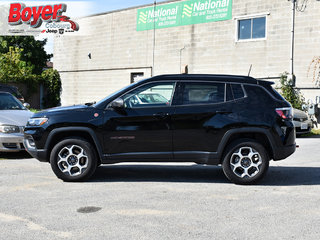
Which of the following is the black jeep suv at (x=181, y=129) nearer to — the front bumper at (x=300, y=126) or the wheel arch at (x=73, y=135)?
the wheel arch at (x=73, y=135)

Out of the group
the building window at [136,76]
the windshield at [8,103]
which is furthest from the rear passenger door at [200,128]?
the building window at [136,76]

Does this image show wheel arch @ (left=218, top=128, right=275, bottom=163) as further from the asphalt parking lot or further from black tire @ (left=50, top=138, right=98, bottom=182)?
black tire @ (left=50, top=138, right=98, bottom=182)

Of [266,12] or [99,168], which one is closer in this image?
[99,168]

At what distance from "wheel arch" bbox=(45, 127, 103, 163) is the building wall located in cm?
1472

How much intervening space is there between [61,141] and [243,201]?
2.98 m

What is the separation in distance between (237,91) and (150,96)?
4.62 feet

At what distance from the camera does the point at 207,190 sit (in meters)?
5.82

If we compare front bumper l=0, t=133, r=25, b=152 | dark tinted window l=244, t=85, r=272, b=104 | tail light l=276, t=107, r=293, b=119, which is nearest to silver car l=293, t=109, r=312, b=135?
tail light l=276, t=107, r=293, b=119

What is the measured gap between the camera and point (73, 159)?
627 centimetres

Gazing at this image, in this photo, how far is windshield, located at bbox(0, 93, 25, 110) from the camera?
400 inches

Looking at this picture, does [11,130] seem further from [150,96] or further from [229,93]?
[229,93]

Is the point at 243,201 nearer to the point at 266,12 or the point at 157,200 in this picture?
the point at 157,200

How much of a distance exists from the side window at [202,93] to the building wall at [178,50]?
1355cm

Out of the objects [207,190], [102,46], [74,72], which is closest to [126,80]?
[102,46]
